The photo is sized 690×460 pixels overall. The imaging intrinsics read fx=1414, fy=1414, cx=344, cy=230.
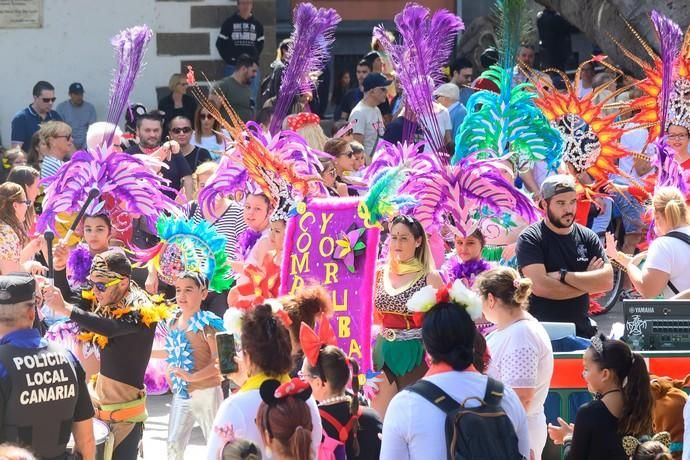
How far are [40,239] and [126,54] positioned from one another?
138 centimetres

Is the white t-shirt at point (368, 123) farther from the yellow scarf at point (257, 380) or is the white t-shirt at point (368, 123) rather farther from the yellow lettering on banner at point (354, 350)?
the yellow scarf at point (257, 380)

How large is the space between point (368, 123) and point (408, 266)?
527 cm

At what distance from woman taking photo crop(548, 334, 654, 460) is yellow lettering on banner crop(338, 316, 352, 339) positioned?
218 centimetres

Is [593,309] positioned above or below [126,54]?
below

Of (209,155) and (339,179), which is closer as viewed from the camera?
(339,179)

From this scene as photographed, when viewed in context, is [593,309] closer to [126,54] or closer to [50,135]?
[126,54]

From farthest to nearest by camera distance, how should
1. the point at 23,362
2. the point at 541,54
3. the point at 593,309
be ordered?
the point at 541,54 → the point at 593,309 → the point at 23,362

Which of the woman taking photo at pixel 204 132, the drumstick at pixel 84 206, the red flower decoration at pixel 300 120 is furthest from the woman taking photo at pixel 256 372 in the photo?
the woman taking photo at pixel 204 132

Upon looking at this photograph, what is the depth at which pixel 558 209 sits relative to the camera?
7.57m

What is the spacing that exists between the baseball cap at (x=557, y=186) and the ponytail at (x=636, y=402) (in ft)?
6.72

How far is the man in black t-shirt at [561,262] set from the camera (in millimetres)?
7543

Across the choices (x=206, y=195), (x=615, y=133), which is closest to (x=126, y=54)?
(x=206, y=195)

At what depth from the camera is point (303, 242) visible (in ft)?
26.2

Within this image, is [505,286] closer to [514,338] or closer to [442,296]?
[514,338]
